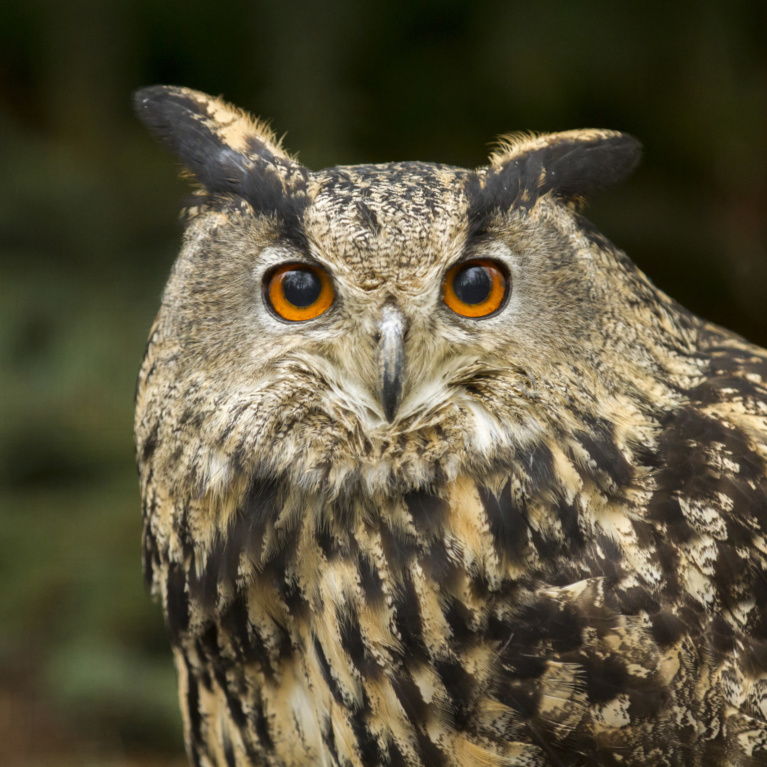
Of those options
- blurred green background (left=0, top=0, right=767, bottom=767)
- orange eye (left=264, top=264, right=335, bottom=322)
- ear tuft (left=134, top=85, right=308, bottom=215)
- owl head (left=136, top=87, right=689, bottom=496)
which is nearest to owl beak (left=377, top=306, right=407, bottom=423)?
owl head (left=136, top=87, right=689, bottom=496)

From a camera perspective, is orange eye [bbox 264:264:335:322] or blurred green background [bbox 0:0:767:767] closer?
orange eye [bbox 264:264:335:322]

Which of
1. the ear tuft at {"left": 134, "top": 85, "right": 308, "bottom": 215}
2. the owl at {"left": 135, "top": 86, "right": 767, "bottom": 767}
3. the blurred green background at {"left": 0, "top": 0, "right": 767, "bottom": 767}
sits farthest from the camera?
the blurred green background at {"left": 0, "top": 0, "right": 767, "bottom": 767}

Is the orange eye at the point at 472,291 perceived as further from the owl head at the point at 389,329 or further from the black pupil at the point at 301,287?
the black pupil at the point at 301,287

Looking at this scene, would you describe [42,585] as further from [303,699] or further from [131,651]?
[303,699]

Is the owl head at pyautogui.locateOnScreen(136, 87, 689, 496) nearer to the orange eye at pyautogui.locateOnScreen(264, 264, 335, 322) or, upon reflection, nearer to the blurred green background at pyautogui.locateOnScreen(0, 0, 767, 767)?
the orange eye at pyautogui.locateOnScreen(264, 264, 335, 322)

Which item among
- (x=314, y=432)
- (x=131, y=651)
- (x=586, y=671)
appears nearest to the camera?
(x=586, y=671)

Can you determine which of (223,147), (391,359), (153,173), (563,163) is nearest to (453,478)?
(391,359)

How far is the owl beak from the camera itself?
→ 4.08ft

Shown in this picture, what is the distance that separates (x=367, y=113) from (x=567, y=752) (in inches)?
110

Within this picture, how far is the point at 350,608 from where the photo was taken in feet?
4.20

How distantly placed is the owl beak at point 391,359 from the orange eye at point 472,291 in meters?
0.09

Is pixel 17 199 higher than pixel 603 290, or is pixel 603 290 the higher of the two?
pixel 17 199

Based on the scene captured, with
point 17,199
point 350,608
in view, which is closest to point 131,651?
point 17,199

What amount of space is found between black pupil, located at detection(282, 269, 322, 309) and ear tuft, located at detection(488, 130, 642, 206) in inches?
11.6
